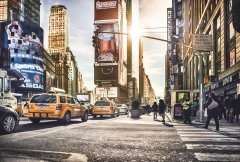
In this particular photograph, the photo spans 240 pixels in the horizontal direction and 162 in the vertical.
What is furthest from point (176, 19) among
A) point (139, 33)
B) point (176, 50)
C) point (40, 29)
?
point (139, 33)

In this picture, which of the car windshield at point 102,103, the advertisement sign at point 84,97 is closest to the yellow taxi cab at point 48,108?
the car windshield at point 102,103

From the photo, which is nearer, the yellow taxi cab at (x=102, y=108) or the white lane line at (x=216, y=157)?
the white lane line at (x=216, y=157)

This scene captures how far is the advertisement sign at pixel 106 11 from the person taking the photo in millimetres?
145625

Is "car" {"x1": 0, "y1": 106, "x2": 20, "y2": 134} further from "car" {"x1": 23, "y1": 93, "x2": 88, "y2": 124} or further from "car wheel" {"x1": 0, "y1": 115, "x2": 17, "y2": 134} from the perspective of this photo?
"car" {"x1": 23, "y1": 93, "x2": 88, "y2": 124}

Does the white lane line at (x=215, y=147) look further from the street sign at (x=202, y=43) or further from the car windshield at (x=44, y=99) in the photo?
the street sign at (x=202, y=43)

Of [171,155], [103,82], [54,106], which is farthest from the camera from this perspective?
[103,82]

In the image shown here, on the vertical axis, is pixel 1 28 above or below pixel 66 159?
above

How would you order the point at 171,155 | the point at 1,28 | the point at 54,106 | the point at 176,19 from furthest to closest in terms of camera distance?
the point at 176,19 → the point at 1,28 → the point at 54,106 → the point at 171,155

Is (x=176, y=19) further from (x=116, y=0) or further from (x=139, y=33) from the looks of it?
(x=139, y=33)

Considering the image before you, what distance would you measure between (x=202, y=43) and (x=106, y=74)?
122050mm

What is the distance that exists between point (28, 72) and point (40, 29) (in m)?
12.1

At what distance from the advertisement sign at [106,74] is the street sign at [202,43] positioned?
121m

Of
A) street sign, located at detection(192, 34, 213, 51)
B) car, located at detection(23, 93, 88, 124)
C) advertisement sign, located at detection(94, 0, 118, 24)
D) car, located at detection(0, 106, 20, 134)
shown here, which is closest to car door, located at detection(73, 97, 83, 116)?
car, located at detection(23, 93, 88, 124)

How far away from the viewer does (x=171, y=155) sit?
638 centimetres
